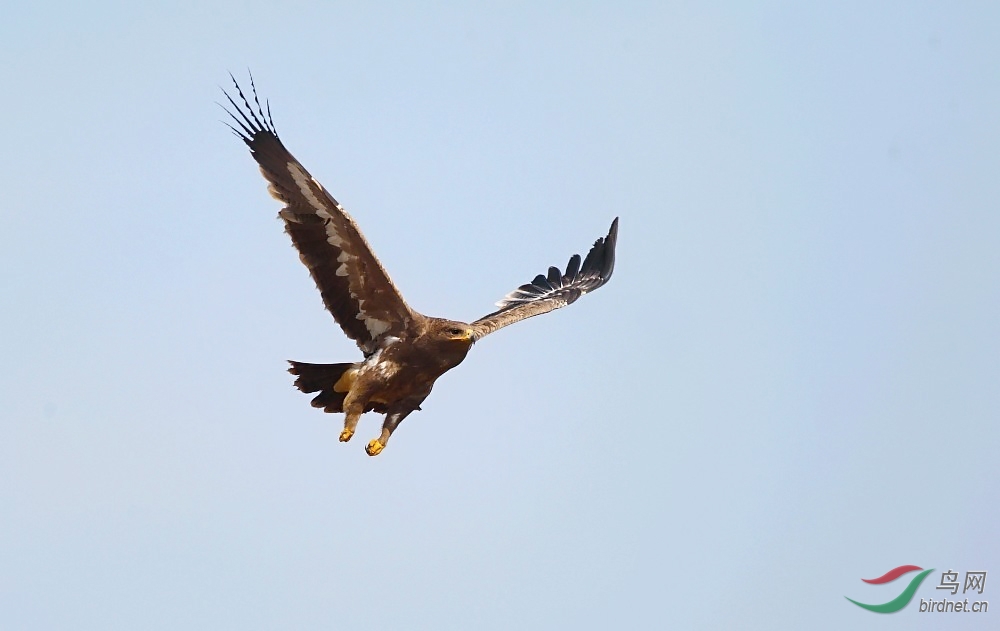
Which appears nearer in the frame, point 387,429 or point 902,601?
point 387,429

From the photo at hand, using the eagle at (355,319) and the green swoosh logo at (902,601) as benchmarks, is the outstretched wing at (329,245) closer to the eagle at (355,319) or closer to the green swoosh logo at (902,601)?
the eagle at (355,319)

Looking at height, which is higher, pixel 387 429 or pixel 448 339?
pixel 448 339

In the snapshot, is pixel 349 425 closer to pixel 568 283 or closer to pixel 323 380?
pixel 323 380

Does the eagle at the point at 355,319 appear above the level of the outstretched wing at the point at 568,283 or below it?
below

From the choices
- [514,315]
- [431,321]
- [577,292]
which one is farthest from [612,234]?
[431,321]

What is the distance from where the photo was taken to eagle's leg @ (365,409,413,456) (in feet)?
47.8

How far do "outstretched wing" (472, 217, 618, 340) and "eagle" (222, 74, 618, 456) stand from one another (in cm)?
262

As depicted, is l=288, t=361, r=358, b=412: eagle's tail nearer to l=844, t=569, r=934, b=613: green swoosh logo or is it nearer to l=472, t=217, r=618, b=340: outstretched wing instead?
l=472, t=217, r=618, b=340: outstretched wing

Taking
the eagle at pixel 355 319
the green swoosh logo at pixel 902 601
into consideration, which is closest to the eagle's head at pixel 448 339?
the eagle at pixel 355 319

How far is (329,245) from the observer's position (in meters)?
14.0

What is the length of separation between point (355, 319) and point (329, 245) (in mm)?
875

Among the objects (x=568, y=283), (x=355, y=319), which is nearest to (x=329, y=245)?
(x=355, y=319)

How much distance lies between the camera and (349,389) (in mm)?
14508

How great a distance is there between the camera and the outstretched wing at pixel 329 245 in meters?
13.8
